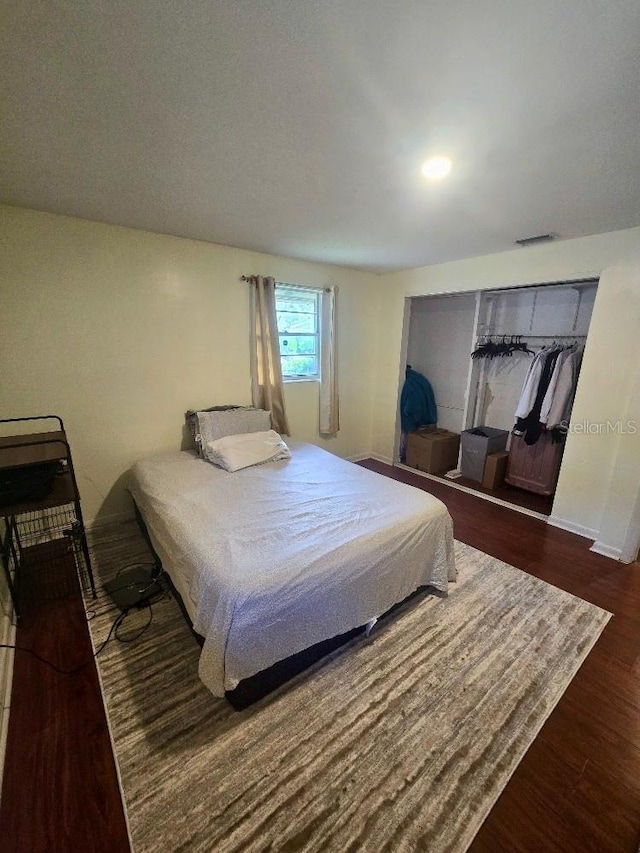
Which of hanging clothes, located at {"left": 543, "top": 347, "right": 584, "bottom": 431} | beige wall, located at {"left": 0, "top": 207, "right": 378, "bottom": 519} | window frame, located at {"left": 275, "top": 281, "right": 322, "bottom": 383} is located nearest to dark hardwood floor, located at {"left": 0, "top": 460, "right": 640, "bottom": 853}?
beige wall, located at {"left": 0, "top": 207, "right": 378, "bottom": 519}

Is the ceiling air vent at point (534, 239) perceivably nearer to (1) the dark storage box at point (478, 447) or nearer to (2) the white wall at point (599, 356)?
(2) the white wall at point (599, 356)

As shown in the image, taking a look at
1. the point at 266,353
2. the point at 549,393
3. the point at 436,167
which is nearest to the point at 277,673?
the point at 436,167

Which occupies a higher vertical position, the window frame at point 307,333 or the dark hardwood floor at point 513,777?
the window frame at point 307,333

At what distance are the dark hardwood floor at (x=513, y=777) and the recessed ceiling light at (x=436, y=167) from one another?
2.54m

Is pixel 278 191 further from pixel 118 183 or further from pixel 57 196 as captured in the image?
pixel 57 196

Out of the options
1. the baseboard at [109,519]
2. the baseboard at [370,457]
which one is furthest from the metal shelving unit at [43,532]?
the baseboard at [370,457]

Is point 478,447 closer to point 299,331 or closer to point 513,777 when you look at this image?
point 299,331

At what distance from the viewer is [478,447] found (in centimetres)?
375

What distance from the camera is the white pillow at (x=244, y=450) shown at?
2.59 meters

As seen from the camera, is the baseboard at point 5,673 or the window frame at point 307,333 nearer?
the baseboard at point 5,673

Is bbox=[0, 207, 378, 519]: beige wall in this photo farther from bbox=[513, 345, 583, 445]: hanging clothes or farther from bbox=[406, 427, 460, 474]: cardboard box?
bbox=[513, 345, 583, 445]: hanging clothes

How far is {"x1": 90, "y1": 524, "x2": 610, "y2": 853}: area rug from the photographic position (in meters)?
1.08

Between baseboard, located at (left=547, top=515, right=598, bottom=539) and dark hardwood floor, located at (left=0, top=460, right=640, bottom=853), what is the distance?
3.12ft

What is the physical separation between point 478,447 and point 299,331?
7.92ft
